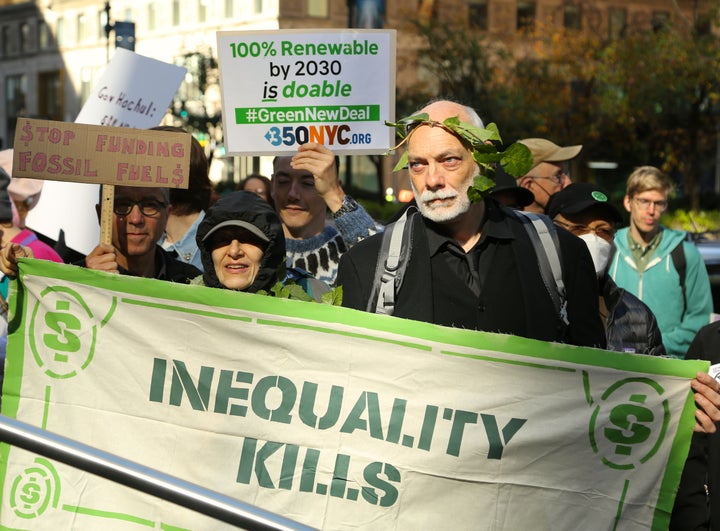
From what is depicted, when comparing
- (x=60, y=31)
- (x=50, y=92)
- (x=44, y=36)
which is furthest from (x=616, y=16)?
(x=44, y=36)

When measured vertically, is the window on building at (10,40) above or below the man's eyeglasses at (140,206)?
above

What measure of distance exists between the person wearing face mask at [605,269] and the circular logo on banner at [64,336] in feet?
6.84

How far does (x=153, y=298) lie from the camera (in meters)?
A: 4.13

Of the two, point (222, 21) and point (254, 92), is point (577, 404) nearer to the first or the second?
point (254, 92)

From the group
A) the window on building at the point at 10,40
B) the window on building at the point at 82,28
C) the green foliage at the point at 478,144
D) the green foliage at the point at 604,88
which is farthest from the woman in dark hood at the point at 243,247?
the window on building at the point at 10,40

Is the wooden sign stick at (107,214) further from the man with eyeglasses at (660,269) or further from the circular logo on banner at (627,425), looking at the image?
the man with eyeglasses at (660,269)

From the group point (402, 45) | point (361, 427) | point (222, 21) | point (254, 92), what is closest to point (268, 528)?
point (361, 427)

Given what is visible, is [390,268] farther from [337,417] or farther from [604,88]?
[604,88]

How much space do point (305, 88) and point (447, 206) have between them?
1.75m

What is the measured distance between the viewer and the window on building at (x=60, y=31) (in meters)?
71.4

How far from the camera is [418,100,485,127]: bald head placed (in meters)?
4.28

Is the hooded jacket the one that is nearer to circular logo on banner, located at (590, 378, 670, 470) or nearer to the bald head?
the bald head

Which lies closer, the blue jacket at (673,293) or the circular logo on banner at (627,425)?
the circular logo on banner at (627,425)

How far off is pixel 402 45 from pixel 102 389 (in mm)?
50626
